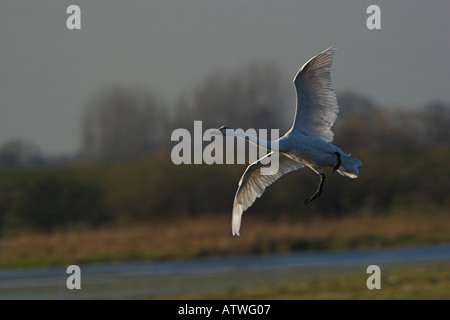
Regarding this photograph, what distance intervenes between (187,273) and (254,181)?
28.2 ft

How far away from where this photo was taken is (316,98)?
1066cm

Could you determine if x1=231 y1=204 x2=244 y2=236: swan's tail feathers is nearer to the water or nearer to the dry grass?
the water

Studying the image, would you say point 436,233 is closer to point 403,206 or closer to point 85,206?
point 403,206

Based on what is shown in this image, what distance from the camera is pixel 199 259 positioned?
73.9ft

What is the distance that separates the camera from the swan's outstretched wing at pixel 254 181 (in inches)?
472

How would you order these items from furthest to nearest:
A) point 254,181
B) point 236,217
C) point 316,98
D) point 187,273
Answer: point 187,273
point 236,217
point 254,181
point 316,98

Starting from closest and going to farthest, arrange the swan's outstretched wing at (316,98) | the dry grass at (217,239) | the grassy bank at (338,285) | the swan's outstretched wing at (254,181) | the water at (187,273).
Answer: the swan's outstretched wing at (316,98) < the swan's outstretched wing at (254,181) < the grassy bank at (338,285) < the water at (187,273) < the dry grass at (217,239)

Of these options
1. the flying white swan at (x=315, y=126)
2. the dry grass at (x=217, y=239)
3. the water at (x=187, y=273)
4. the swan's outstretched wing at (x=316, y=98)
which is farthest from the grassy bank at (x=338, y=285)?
the swan's outstretched wing at (x=316, y=98)

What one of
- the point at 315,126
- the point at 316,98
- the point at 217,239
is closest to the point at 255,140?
the point at 315,126

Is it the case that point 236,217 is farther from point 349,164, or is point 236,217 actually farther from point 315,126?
point 349,164

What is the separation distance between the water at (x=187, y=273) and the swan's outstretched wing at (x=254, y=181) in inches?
178

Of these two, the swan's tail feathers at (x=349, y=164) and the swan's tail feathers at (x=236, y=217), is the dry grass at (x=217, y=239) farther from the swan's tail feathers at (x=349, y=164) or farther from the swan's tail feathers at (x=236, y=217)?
the swan's tail feathers at (x=349, y=164)
